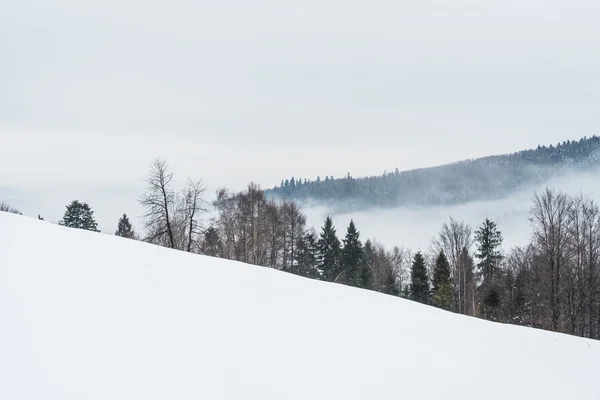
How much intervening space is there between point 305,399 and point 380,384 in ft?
4.03

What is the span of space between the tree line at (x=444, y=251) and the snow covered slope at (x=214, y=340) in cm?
2238

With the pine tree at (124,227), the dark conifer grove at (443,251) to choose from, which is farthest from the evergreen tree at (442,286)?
the pine tree at (124,227)

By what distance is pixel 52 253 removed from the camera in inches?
288

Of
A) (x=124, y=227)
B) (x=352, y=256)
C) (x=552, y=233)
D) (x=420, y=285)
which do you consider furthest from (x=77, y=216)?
(x=552, y=233)

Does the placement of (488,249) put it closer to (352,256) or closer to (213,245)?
(352,256)

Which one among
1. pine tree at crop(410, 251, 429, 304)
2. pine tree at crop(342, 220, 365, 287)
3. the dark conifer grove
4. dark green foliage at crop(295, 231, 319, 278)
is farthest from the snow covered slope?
pine tree at crop(342, 220, 365, 287)

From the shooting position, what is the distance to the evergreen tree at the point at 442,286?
4712 cm

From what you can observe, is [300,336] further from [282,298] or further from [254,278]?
[254,278]

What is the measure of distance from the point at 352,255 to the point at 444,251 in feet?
39.1

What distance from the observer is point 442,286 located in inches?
1873

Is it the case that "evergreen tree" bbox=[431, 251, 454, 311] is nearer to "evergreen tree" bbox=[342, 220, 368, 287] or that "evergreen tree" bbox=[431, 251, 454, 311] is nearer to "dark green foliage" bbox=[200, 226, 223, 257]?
"evergreen tree" bbox=[342, 220, 368, 287]

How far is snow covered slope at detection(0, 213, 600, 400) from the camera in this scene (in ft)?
15.8

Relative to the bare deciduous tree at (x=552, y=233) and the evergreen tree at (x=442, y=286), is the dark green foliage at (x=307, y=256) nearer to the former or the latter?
the evergreen tree at (x=442, y=286)

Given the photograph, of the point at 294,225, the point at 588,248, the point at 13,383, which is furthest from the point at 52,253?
the point at 294,225
